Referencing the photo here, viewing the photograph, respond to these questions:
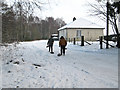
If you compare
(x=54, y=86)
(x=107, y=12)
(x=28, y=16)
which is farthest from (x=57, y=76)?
(x=107, y=12)

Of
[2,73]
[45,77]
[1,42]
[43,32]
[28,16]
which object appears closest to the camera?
[45,77]

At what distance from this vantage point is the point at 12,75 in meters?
6.76

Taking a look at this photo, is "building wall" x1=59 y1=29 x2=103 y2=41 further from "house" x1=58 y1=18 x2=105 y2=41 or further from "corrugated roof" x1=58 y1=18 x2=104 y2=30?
"corrugated roof" x1=58 y1=18 x2=104 y2=30

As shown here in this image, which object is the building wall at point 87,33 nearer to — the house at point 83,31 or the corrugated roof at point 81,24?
the house at point 83,31

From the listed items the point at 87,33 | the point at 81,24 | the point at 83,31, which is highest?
the point at 81,24

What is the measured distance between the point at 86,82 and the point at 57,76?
141 centimetres

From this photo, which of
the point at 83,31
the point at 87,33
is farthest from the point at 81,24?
the point at 87,33

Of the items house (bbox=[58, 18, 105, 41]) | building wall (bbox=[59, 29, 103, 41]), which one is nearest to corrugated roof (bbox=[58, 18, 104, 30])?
house (bbox=[58, 18, 105, 41])

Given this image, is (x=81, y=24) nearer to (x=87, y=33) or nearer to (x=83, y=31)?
(x=83, y=31)

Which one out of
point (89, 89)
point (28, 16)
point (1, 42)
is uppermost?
point (28, 16)

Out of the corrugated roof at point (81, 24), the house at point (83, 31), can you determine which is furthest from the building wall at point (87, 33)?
the corrugated roof at point (81, 24)

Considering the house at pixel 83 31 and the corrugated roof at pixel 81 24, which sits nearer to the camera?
the house at pixel 83 31

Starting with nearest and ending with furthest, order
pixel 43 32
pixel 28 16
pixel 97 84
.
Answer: pixel 97 84
pixel 28 16
pixel 43 32

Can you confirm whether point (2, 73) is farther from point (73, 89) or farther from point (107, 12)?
point (107, 12)
